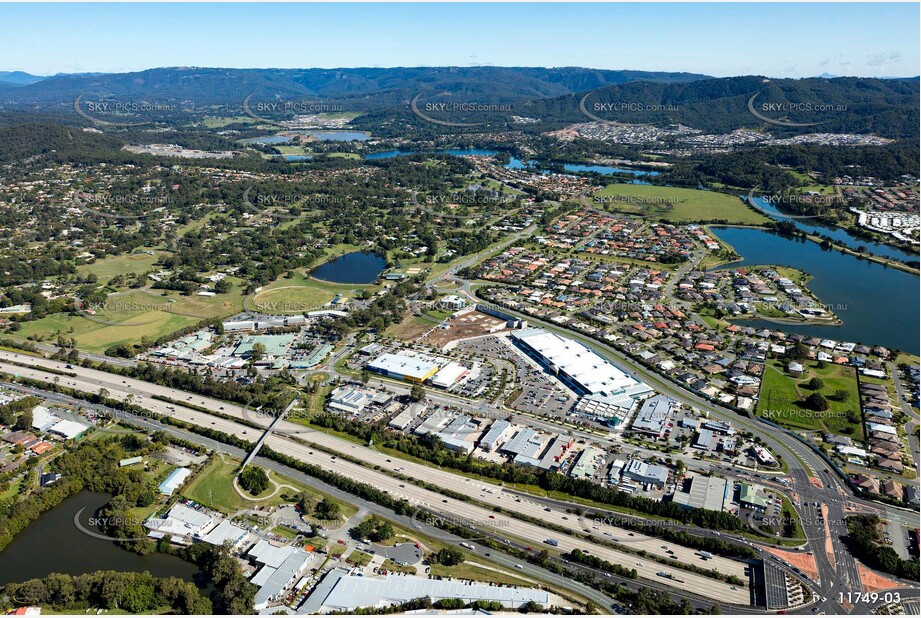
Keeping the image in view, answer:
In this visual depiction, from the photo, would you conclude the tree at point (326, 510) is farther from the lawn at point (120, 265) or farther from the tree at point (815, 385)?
the lawn at point (120, 265)

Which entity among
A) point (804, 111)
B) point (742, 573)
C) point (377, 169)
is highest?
point (804, 111)

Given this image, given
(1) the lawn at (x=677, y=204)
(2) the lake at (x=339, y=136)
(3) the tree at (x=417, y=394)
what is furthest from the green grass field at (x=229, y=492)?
(2) the lake at (x=339, y=136)

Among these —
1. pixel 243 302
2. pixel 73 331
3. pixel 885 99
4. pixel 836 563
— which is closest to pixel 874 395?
pixel 836 563

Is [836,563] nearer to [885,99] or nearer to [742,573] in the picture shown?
[742,573]

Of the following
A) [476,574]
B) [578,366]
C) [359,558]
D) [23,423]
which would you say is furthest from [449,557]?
[23,423]

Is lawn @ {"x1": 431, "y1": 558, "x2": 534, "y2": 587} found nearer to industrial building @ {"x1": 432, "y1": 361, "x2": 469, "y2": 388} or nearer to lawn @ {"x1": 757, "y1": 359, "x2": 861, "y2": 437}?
industrial building @ {"x1": 432, "y1": 361, "x2": 469, "y2": 388}
